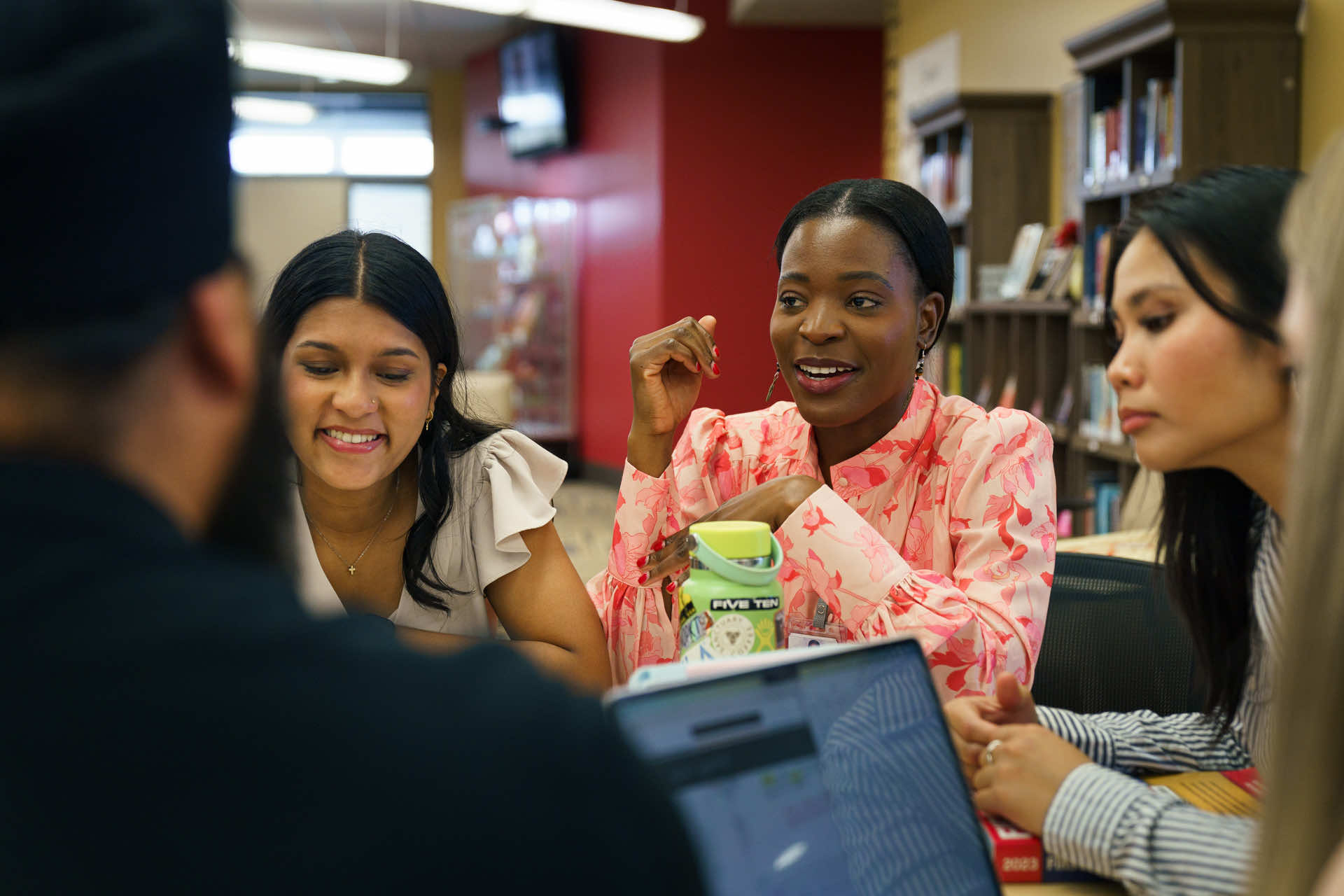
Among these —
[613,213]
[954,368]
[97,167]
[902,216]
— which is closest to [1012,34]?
[954,368]

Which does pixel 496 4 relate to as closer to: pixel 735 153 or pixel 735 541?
pixel 735 153

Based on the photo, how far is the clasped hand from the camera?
99 centimetres

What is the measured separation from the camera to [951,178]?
578cm

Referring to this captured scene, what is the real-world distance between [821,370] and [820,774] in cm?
96

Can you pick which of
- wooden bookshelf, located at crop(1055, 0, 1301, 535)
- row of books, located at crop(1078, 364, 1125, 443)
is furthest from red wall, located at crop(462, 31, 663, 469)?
wooden bookshelf, located at crop(1055, 0, 1301, 535)

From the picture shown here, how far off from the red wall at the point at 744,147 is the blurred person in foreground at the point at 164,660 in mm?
7998

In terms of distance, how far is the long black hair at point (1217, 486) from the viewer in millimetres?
1021

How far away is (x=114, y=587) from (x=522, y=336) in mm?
10151

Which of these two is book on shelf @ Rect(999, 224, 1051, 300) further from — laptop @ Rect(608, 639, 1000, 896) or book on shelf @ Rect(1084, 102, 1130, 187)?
laptop @ Rect(608, 639, 1000, 896)

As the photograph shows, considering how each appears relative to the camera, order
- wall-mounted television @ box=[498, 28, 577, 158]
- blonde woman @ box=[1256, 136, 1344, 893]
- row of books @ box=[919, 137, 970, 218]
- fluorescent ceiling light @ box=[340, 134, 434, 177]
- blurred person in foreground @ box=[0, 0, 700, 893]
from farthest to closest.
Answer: fluorescent ceiling light @ box=[340, 134, 434, 177], wall-mounted television @ box=[498, 28, 577, 158], row of books @ box=[919, 137, 970, 218], blonde woman @ box=[1256, 136, 1344, 893], blurred person in foreground @ box=[0, 0, 700, 893]

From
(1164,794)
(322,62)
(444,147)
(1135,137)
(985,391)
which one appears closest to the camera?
(1164,794)

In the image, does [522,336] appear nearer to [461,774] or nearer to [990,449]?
[990,449]

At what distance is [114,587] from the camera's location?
0.41m

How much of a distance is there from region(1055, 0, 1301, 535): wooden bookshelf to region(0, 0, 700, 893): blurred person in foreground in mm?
3360
